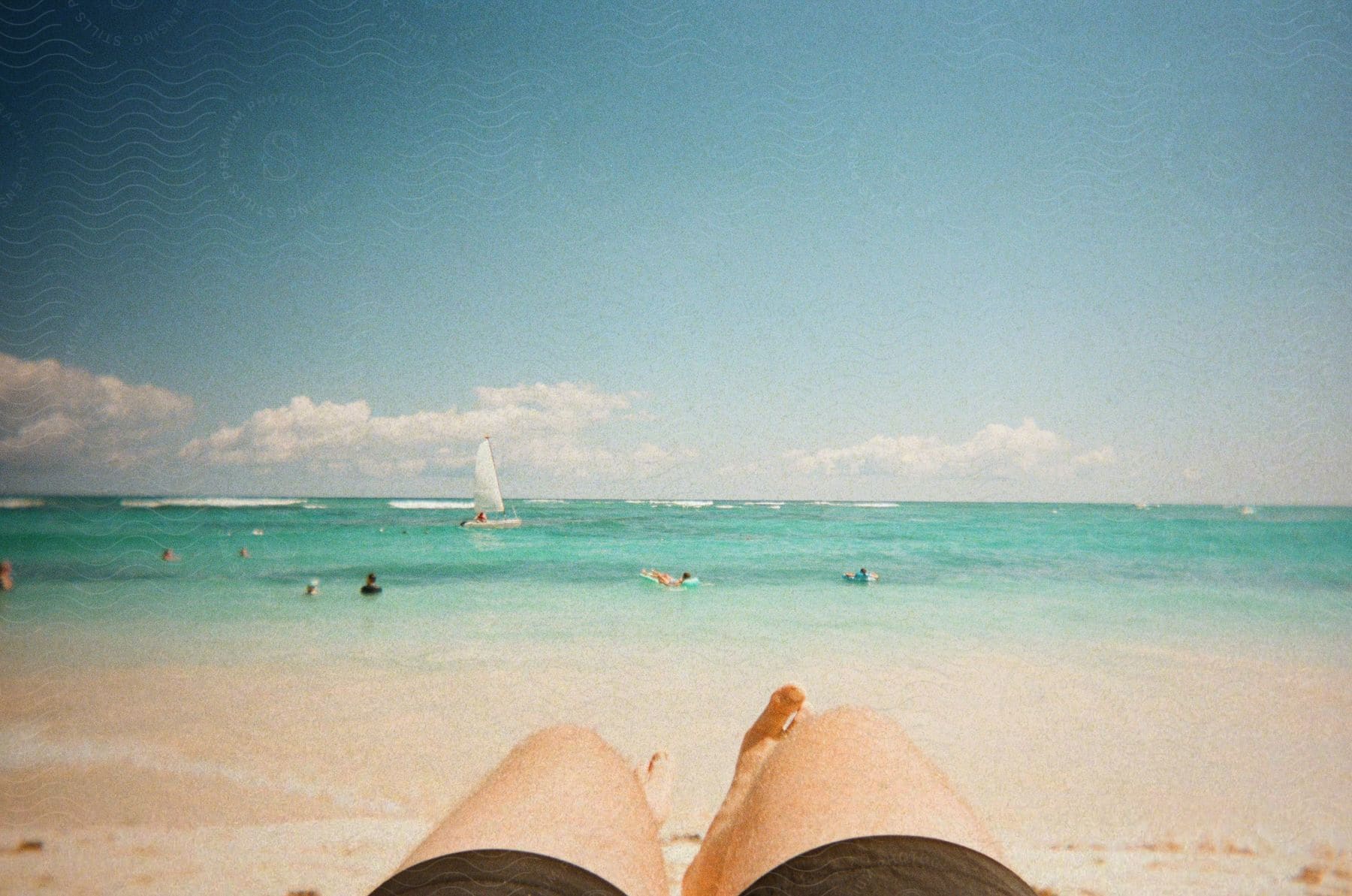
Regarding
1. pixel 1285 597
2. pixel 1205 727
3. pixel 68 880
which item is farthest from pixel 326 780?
pixel 1285 597

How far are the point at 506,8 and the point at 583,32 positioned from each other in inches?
13.1

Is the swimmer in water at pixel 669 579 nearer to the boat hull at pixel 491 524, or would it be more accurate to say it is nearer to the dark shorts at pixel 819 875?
the dark shorts at pixel 819 875

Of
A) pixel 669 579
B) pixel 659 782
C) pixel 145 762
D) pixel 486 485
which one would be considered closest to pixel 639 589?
pixel 669 579

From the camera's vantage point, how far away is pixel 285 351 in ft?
11.0

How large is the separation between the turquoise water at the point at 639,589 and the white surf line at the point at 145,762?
0.87 meters

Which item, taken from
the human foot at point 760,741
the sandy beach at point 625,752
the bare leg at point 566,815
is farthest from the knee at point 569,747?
the sandy beach at point 625,752

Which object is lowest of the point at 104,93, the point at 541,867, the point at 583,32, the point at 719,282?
the point at 541,867

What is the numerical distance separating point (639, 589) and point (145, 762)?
492 centimetres

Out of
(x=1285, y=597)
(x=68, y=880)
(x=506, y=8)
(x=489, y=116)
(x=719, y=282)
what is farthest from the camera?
(x=1285, y=597)

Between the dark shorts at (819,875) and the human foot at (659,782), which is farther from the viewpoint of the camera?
the human foot at (659,782)

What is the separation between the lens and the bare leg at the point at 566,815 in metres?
0.52

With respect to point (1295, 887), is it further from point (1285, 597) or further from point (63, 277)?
point (1285, 597)

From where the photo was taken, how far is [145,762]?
104 inches

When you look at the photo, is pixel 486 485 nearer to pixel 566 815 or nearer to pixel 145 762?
pixel 145 762
